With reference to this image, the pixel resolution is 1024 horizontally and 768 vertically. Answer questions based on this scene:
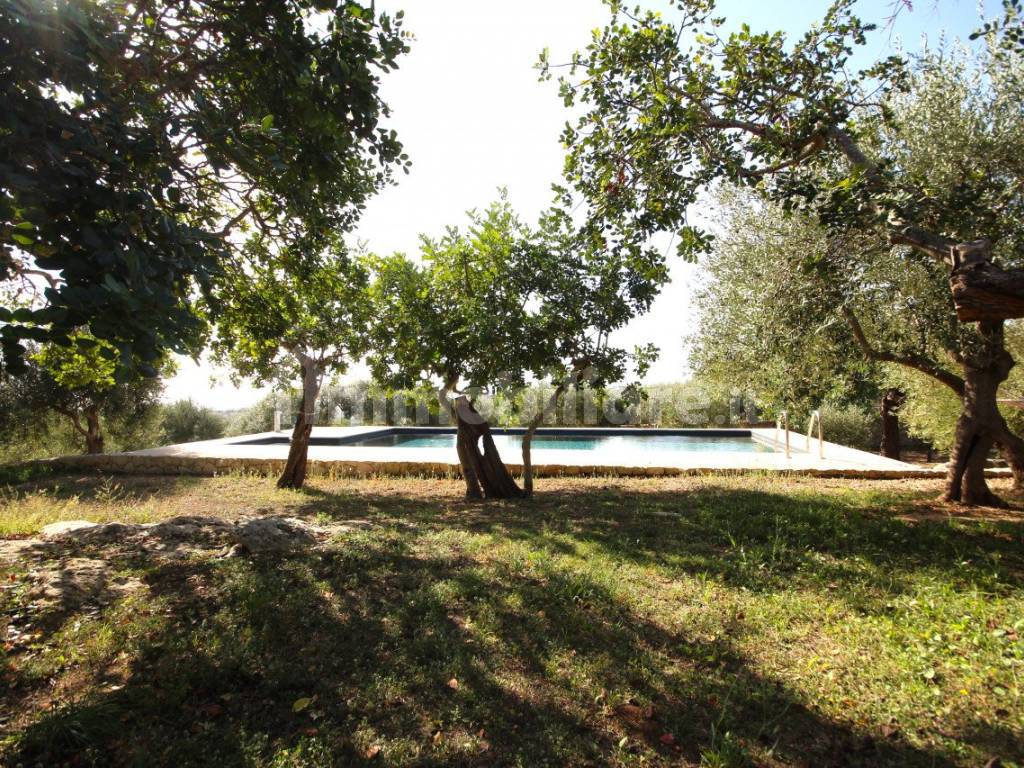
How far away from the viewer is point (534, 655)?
3.10 metres

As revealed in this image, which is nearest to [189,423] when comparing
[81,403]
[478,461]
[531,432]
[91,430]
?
[81,403]

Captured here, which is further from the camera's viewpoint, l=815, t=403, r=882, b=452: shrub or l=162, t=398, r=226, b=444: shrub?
l=162, t=398, r=226, b=444: shrub

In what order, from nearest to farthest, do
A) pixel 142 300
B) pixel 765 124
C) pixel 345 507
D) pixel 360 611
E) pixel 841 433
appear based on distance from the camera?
pixel 142 300, pixel 360 611, pixel 765 124, pixel 345 507, pixel 841 433

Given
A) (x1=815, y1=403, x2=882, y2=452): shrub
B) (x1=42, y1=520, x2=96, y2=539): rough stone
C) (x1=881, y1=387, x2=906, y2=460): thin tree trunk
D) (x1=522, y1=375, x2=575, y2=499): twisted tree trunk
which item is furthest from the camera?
(x1=815, y1=403, x2=882, y2=452): shrub

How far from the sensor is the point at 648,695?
8.96ft

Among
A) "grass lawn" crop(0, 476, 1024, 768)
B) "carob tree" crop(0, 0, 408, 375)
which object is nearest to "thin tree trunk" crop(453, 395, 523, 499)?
"grass lawn" crop(0, 476, 1024, 768)

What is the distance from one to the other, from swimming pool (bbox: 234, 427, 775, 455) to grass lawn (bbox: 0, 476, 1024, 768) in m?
13.1

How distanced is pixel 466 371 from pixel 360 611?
492 cm

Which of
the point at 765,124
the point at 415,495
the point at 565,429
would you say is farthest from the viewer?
the point at 565,429

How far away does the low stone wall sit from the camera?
1008cm

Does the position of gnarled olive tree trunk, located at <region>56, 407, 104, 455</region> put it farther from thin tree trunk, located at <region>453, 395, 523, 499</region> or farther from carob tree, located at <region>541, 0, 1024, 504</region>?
carob tree, located at <region>541, 0, 1024, 504</region>

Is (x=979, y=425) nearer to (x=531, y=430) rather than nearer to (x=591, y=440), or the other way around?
(x=531, y=430)

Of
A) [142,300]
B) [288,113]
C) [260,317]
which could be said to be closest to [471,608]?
[142,300]

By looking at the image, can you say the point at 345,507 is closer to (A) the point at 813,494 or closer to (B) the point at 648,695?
(B) the point at 648,695
